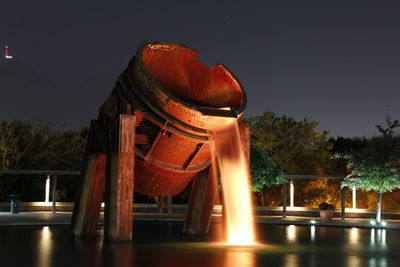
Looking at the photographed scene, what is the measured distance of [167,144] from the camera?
16109 millimetres

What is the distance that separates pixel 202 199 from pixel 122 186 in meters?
3.59

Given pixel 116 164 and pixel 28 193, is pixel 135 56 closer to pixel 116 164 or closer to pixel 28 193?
pixel 116 164

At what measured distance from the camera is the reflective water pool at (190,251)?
1171cm

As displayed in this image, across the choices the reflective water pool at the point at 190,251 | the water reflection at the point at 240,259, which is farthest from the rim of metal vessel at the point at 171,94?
the water reflection at the point at 240,259

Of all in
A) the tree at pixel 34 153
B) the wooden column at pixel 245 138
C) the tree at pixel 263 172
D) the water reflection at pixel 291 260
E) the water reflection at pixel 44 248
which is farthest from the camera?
the tree at pixel 34 153

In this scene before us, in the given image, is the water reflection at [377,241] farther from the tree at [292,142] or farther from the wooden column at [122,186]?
the tree at [292,142]

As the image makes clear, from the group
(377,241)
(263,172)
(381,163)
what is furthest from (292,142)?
(377,241)

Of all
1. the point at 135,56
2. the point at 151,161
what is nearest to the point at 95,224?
the point at 151,161

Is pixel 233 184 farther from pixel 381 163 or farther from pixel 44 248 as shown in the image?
pixel 381 163

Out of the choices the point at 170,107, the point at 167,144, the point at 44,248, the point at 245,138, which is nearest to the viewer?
the point at 44,248

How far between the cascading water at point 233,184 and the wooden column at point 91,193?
3.14 meters

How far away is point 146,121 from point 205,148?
185 cm

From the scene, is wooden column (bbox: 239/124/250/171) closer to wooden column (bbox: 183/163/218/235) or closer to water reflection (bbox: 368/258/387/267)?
wooden column (bbox: 183/163/218/235)

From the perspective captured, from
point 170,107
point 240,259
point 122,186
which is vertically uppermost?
point 170,107
